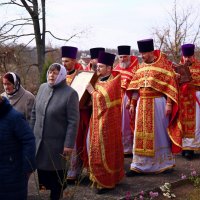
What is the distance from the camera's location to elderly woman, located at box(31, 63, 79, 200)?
446 centimetres

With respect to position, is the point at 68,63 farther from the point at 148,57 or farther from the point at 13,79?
the point at 13,79

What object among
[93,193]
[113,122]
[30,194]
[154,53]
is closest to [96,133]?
[113,122]

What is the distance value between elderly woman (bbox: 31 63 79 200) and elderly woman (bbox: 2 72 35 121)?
29 cm

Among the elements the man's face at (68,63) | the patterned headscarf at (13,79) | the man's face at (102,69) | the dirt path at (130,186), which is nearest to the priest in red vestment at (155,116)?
the dirt path at (130,186)

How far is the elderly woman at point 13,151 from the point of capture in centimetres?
357

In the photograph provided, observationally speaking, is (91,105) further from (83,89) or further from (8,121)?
(8,121)

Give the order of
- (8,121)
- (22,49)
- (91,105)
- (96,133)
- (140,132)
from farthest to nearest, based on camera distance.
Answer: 1. (22,49)
2. (140,132)
3. (91,105)
4. (96,133)
5. (8,121)

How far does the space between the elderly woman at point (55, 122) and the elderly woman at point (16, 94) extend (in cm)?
29

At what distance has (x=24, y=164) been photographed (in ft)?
11.8

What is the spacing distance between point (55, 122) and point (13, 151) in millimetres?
912

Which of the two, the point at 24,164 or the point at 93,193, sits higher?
the point at 24,164

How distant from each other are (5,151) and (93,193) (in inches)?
82.0

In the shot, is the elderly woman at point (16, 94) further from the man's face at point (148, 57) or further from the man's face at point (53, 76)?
the man's face at point (148, 57)

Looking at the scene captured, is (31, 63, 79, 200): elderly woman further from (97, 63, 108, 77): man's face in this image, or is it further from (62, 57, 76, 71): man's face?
(62, 57, 76, 71): man's face
